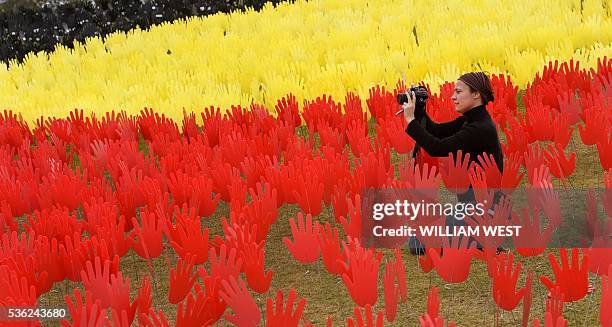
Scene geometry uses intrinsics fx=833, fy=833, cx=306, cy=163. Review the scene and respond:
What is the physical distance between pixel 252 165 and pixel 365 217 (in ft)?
2.75

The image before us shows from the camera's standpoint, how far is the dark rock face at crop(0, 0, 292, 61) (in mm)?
11859

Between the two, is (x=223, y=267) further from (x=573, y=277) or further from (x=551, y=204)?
(x=551, y=204)

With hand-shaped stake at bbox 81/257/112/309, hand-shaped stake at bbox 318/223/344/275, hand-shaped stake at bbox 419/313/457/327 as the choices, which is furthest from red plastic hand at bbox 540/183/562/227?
hand-shaped stake at bbox 81/257/112/309

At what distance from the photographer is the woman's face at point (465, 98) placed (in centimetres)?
335

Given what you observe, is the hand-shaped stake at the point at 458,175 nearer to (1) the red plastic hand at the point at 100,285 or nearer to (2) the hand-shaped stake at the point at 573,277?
(2) the hand-shaped stake at the point at 573,277

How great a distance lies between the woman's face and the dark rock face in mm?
9186

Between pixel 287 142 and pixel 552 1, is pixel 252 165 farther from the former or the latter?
pixel 552 1

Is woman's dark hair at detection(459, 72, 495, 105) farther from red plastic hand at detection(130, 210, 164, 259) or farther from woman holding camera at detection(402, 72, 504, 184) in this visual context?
red plastic hand at detection(130, 210, 164, 259)

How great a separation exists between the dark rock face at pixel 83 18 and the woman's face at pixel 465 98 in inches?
362

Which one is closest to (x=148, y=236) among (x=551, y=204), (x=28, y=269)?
(x=28, y=269)

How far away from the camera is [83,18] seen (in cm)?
1286

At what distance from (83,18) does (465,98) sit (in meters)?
10.5

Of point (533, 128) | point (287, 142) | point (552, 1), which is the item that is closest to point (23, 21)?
point (552, 1)

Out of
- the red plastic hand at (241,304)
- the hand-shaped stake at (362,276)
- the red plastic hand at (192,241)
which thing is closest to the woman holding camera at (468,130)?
the red plastic hand at (192,241)
